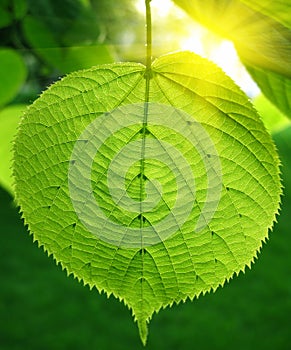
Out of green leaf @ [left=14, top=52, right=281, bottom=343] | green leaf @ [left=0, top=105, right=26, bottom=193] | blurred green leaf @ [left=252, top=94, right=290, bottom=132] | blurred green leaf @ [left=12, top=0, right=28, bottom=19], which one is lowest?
green leaf @ [left=14, top=52, right=281, bottom=343]

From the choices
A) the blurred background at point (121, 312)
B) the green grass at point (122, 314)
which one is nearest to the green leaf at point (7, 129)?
the blurred background at point (121, 312)

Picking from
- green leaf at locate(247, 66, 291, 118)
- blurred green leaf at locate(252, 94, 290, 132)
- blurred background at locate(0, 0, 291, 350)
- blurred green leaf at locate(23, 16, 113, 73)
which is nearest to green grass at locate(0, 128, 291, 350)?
blurred background at locate(0, 0, 291, 350)

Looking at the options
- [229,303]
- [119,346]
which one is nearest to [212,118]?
[119,346]

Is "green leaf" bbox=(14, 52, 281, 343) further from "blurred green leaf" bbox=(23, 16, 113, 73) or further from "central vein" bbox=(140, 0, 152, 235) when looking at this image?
"blurred green leaf" bbox=(23, 16, 113, 73)

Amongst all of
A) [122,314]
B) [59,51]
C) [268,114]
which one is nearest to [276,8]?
[268,114]

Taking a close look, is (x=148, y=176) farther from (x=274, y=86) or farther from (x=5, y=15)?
(x=5, y=15)

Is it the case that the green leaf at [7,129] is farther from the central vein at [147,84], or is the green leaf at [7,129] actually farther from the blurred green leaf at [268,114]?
the central vein at [147,84]
